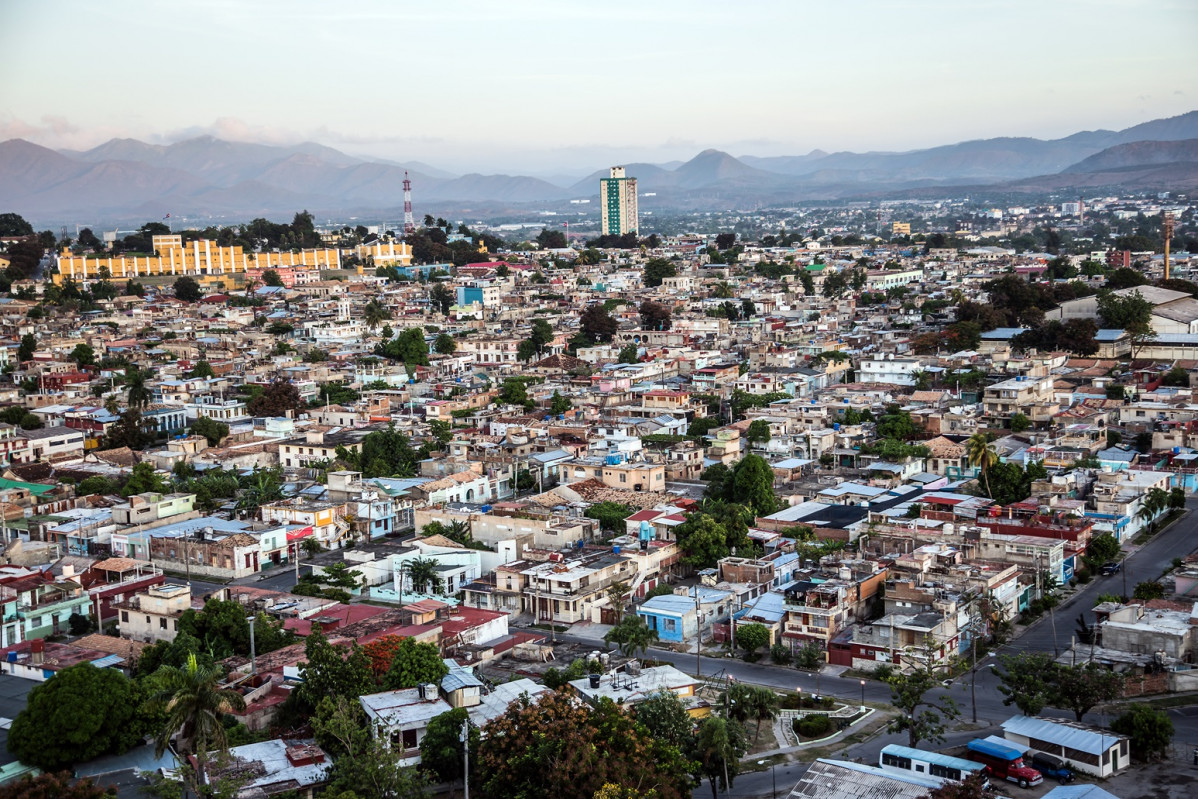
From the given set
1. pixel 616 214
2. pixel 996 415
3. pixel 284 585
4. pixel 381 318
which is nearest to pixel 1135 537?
pixel 996 415

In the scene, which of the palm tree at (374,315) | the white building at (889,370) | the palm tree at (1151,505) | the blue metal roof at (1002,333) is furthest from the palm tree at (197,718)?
the palm tree at (374,315)

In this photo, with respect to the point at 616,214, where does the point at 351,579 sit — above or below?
below

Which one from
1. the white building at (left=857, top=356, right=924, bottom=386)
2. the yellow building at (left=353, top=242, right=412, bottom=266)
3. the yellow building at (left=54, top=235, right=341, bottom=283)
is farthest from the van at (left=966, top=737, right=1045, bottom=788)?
the yellow building at (left=353, top=242, right=412, bottom=266)

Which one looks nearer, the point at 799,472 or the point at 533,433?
the point at 799,472

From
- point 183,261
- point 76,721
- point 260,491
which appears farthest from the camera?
point 183,261

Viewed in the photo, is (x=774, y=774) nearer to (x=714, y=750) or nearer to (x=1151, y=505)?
(x=714, y=750)

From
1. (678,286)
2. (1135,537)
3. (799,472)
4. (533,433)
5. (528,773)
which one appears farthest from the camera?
(678,286)

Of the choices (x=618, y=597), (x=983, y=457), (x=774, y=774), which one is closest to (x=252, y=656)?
(x=618, y=597)

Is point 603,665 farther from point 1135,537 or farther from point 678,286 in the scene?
point 678,286

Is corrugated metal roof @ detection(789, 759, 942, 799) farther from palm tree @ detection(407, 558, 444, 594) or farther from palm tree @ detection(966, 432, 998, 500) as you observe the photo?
palm tree @ detection(966, 432, 998, 500)
